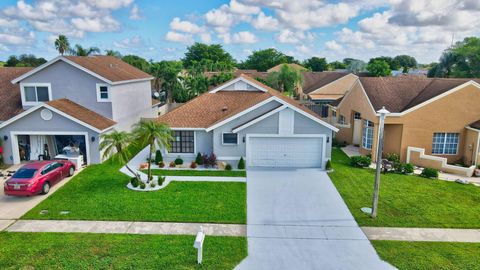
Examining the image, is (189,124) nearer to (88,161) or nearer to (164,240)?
(88,161)

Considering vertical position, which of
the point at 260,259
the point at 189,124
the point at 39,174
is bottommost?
the point at 260,259

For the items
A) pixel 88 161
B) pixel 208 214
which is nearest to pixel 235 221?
pixel 208 214

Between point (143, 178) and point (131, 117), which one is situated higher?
point (131, 117)

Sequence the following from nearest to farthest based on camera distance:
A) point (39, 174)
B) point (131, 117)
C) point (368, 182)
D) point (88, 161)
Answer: point (39, 174) → point (368, 182) → point (88, 161) → point (131, 117)

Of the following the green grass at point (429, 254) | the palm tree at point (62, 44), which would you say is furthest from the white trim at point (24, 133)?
the palm tree at point (62, 44)

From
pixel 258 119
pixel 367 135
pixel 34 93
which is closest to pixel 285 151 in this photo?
pixel 258 119

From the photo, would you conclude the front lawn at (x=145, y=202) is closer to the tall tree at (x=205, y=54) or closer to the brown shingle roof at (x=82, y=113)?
the brown shingle roof at (x=82, y=113)

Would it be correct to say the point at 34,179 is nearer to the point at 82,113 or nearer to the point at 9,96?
the point at 82,113

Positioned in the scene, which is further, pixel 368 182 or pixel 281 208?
pixel 368 182

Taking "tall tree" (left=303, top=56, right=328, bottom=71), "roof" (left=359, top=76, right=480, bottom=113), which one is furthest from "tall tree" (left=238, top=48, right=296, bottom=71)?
"roof" (left=359, top=76, right=480, bottom=113)
